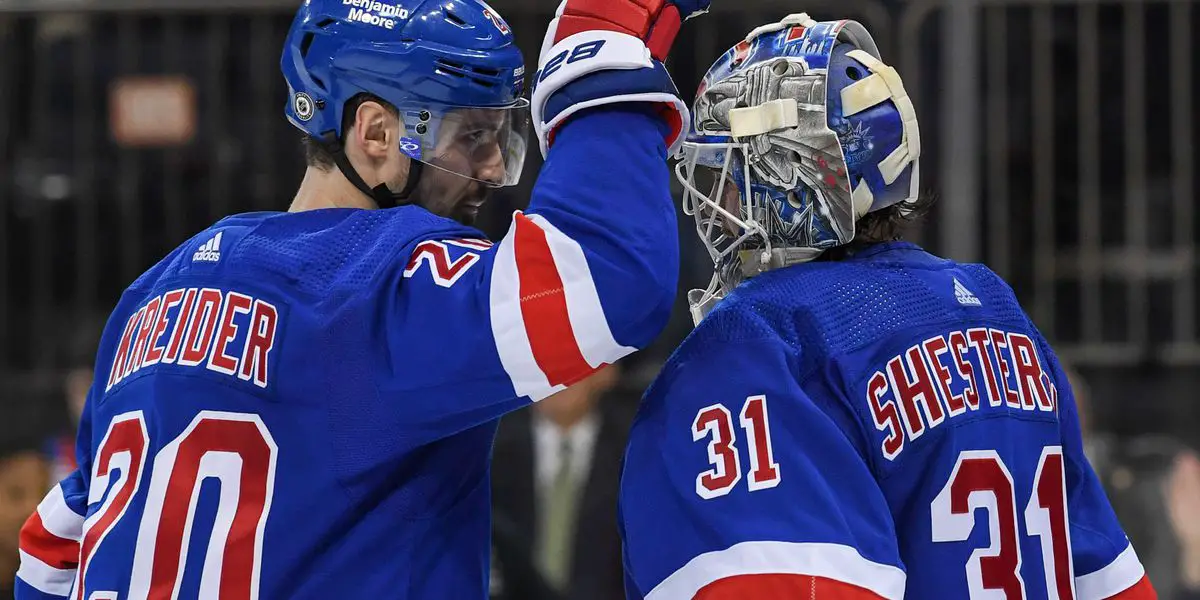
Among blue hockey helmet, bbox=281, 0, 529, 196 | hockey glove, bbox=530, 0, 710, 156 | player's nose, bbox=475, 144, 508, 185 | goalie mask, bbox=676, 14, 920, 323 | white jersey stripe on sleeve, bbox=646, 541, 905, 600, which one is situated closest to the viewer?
white jersey stripe on sleeve, bbox=646, 541, 905, 600

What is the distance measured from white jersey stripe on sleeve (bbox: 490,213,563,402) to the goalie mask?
0.42m

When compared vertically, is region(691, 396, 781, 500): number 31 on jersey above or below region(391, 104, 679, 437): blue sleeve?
below

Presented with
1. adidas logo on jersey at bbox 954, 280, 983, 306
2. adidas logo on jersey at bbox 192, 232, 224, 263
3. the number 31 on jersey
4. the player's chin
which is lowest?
the number 31 on jersey

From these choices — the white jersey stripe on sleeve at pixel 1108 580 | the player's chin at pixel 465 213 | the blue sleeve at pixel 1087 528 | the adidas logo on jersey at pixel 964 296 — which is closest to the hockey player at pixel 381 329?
the player's chin at pixel 465 213

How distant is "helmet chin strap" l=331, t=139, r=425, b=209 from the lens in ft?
8.13

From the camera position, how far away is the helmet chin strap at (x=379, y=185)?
2477 millimetres

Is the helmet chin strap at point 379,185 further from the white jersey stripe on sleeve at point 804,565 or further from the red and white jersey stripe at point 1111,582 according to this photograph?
the red and white jersey stripe at point 1111,582

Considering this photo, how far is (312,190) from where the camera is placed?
8.25 ft

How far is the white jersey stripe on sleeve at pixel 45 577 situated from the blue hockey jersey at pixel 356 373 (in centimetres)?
34

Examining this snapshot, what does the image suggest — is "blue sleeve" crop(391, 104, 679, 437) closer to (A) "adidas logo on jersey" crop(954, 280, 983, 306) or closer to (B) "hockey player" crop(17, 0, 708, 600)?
(B) "hockey player" crop(17, 0, 708, 600)

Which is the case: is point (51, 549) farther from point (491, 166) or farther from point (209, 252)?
point (491, 166)

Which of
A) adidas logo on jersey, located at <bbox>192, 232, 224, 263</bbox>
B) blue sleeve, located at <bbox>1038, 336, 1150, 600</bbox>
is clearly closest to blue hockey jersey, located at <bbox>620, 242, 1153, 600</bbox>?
blue sleeve, located at <bbox>1038, 336, 1150, 600</bbox>

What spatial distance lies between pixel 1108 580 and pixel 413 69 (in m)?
1.52

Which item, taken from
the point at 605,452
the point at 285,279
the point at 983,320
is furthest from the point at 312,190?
the point at 605,452
